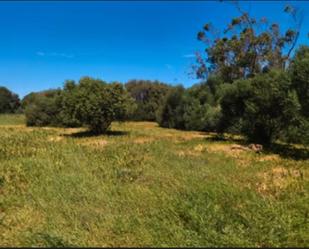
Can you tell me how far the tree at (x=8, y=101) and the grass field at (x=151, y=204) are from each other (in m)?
54.2

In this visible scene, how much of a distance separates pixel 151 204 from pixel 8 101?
59.9 meters

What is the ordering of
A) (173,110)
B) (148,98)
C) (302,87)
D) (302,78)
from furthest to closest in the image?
1. (148,98)
2. (173,110)
3. (302,87)
4. (302,78)

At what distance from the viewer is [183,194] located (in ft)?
15.4

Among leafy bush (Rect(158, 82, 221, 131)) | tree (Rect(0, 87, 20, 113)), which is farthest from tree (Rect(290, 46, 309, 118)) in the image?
tree (Rect(0, 87, 20, 113))

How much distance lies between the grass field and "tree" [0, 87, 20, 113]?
178 ft

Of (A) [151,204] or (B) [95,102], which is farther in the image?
(B) [95,102]

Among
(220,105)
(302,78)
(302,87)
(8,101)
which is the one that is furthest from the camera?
(8,101)

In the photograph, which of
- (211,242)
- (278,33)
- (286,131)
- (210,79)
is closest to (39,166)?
(211,242)

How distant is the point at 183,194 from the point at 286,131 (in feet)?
31.5

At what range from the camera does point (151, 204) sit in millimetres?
4391

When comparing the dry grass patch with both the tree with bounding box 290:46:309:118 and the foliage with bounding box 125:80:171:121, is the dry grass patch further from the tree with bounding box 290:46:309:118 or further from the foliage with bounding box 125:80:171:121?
the foliage with bounding box 125:80:171:121

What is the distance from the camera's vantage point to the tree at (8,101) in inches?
2140

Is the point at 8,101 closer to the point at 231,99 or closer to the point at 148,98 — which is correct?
the point at 148,98

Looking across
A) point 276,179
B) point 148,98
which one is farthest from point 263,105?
point 148,98
